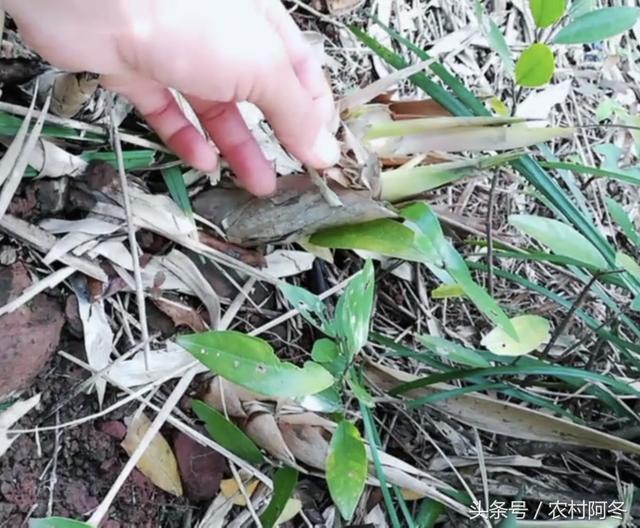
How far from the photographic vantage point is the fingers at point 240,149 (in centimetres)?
78

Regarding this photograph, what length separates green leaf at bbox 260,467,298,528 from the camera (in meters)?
0.77

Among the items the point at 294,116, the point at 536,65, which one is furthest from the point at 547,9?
the point at 294,116

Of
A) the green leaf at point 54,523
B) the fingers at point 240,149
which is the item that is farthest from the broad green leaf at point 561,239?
the green leaf at point 54,523

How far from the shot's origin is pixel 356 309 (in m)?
0.70

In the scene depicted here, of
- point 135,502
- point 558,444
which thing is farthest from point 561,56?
point 135,502

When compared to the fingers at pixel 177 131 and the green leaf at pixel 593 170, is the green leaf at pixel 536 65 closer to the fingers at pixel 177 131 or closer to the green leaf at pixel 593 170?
the green leaf at pixel 593 170

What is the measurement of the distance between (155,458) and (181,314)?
0.14 meters

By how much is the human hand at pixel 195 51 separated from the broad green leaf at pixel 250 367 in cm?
19

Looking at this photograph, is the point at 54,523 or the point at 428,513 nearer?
the point at 54,523

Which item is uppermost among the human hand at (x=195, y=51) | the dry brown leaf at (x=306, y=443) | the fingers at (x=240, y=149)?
the human hand at (x=195, y=51)

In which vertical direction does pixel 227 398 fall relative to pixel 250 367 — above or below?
below

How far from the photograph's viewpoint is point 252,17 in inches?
24.5

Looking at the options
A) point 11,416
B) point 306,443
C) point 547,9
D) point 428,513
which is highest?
point 547,9

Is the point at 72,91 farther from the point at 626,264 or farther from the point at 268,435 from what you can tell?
the point at 626,264
